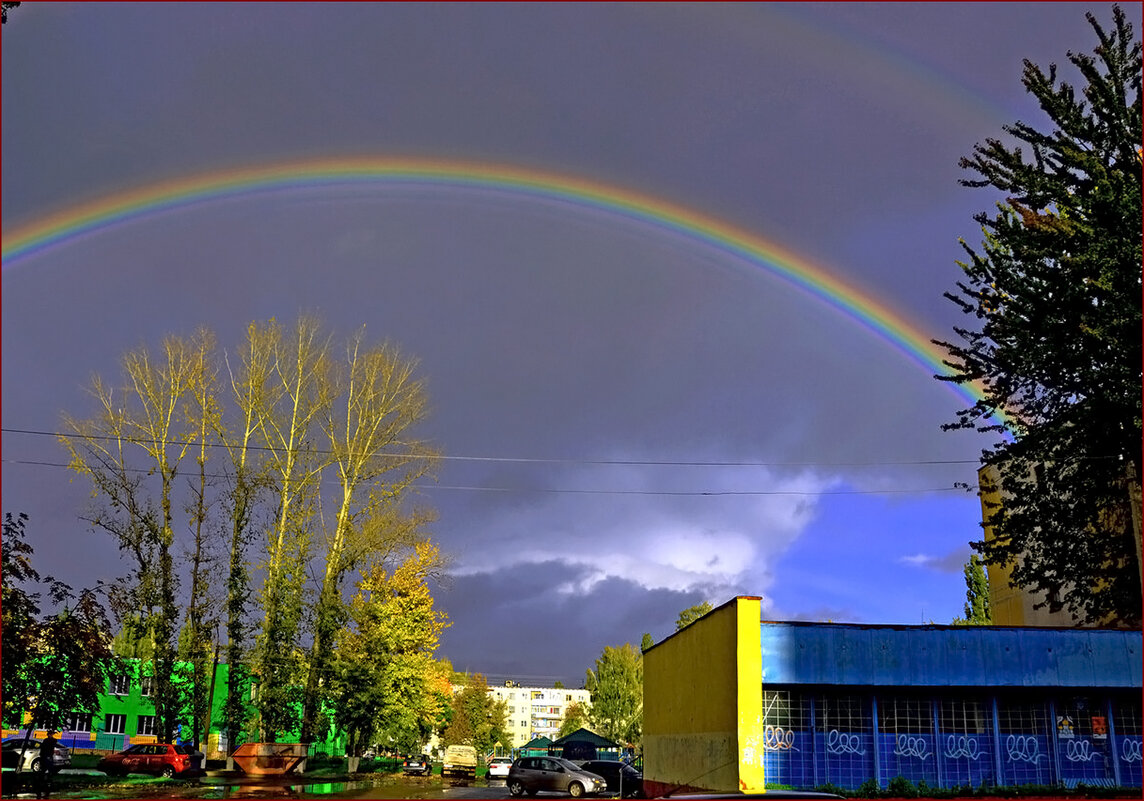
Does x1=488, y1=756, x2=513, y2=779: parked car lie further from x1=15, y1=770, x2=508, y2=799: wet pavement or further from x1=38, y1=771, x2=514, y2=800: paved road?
x1=38, y1=771, x2=514, y2=800: paved road

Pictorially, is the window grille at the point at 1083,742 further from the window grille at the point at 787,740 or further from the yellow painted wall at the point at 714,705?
the yellow painted wall at the point at 714,705

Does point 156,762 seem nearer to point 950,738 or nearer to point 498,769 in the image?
point 498,769

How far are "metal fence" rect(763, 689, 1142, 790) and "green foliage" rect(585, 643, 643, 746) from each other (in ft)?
220

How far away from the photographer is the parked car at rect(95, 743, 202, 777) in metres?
38.8

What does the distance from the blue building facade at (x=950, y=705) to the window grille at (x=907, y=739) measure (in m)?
0.03

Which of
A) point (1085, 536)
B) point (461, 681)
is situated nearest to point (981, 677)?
point (1085, 536)

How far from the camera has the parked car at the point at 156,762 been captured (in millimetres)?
38812

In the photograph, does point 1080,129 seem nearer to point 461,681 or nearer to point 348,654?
point 348,654

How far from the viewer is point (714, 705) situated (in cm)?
2486

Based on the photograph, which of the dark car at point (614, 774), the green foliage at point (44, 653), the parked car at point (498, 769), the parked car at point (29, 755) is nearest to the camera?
the green foliage at point (44, 653)

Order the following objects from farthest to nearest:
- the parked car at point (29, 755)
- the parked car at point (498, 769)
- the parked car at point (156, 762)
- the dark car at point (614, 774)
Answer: the parked car at point (498, 769)
the dark car at point (614, 774)
the parked car at point (156, 762)
the parked car at point (29, 755)

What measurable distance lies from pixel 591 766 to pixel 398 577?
14027 millimetres

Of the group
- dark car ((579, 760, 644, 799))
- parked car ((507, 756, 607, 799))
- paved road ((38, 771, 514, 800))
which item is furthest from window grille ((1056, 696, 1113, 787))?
dark car ((579, 760, 644, 799))

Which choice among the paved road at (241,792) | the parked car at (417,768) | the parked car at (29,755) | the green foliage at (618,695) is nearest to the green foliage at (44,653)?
the paved road at (241,792)
